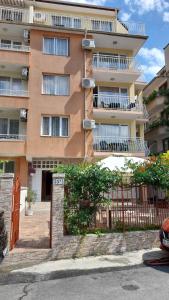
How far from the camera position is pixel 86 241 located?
334 inches

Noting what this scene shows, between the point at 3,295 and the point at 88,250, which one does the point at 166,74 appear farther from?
the point at 3,295

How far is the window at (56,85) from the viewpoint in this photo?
21.3m

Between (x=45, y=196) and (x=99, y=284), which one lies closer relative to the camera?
(x=99, y=284)

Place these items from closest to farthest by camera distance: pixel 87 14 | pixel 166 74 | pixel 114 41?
pixel 114 41 → pixel 87 14 → pixel 166 74

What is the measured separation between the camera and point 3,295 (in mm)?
5926

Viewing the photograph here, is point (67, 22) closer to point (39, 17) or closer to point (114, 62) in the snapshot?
point (39, 17)

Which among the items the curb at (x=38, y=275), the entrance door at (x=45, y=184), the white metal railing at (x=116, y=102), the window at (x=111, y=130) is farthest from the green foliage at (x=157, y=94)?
the curb at (x=38, y=275)

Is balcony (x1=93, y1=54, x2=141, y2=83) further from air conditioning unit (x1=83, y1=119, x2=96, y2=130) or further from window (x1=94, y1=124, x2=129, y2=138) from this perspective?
air conditioning unit (x1=83, y1=119, x2=96, y2=130)

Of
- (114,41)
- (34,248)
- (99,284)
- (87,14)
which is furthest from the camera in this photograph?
(87,14)

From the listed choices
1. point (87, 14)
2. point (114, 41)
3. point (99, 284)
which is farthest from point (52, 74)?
point (99, 284)

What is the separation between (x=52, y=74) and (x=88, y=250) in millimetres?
15888

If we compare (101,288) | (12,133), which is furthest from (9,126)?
(101,288)

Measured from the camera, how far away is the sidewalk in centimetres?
698

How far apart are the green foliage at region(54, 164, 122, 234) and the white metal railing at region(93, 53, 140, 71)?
620 inches
